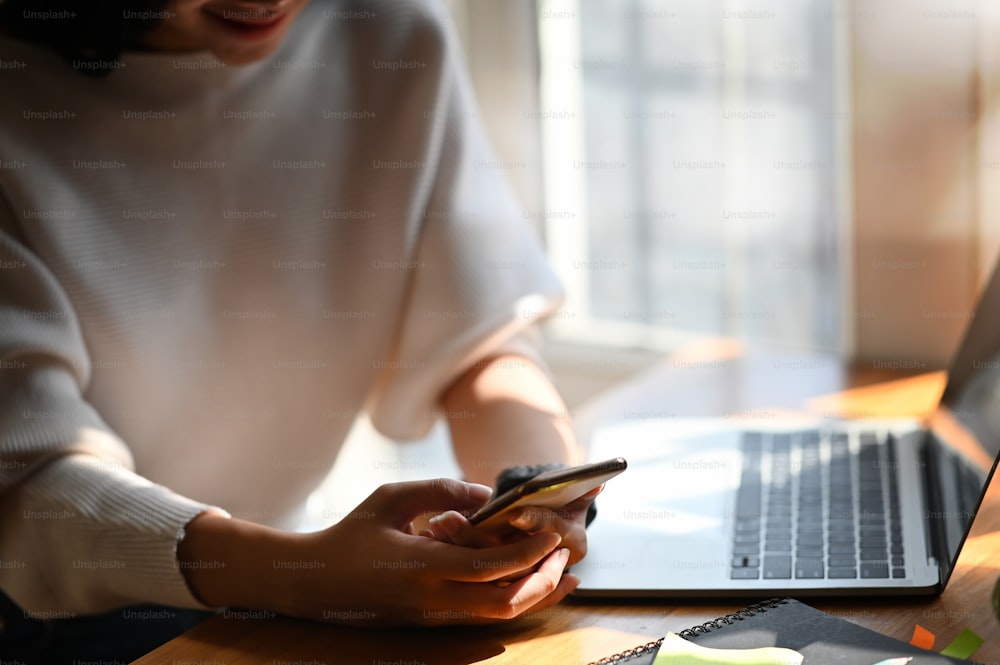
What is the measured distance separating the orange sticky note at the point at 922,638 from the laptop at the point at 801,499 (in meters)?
0.04

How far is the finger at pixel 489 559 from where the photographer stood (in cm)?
76

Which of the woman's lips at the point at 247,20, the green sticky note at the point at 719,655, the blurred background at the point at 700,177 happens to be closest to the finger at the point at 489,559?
the green sticky note at the point at 719,655

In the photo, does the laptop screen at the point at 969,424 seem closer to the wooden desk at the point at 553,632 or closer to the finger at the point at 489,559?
the wooden desk at the point at 553,632

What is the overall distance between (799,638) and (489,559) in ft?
0.68

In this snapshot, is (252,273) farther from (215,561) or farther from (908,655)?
(908,655)

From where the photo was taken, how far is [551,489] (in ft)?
2.40

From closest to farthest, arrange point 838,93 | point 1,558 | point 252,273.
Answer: point 1,558
point 252,273
point 838,93

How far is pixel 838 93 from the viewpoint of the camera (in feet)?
6.17

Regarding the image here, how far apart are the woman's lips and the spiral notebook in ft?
2.08

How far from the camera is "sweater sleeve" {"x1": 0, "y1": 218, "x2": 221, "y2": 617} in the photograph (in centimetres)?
87

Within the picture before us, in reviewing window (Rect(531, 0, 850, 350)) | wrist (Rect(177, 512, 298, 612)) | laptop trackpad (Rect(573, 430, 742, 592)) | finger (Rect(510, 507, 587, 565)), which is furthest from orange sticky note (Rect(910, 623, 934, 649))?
window (Rect(531, 0, 850, 350))

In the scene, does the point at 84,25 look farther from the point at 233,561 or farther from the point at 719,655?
the point at 719,655

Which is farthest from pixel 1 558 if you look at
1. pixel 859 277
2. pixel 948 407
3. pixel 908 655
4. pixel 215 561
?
pixel 859 277

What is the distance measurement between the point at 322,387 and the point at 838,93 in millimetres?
1108
